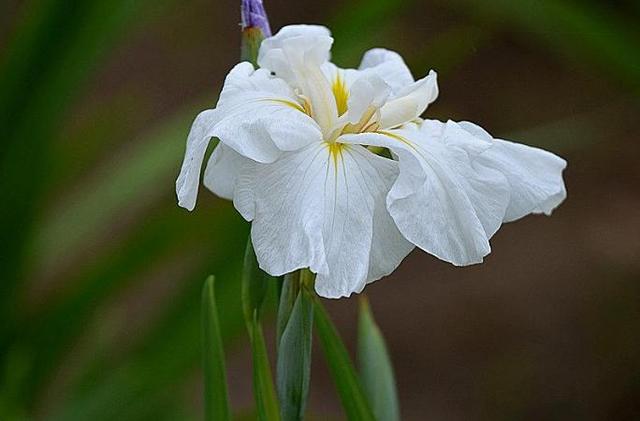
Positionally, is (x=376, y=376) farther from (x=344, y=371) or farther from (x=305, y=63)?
(x=305, y=63)

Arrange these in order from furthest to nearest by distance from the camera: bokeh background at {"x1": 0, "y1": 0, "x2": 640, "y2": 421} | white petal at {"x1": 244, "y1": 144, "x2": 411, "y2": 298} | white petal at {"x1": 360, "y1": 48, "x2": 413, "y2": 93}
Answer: bokeh background at {"x1": 0, "y1": 0, "x2": 640, "y2": 421}, white petal at {"x1": 360, "y1": 48, "x2": 413, "y2": 93}, white petal at {"x1": 244, "y1": 144, "x2": 411, "y2": 298}

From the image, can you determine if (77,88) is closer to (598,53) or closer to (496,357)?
(598,53)

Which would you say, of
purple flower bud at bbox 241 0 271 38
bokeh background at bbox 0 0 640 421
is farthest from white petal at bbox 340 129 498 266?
bokeh background at bbox 0 0 640 421

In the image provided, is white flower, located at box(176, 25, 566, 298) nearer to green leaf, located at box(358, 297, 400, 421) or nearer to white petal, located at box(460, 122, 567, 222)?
white petal, located at box(460, 122, 567, 222)

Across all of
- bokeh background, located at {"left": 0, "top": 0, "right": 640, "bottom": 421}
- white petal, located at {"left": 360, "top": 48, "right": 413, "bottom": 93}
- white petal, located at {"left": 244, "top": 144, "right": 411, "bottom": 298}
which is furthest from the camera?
bokeh background, located at {"left": 0, "top": 0, "right": 640, "bottom": 421}

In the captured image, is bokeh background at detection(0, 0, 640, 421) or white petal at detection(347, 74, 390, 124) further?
bokeh background at detection(0, 0, 640, 421)

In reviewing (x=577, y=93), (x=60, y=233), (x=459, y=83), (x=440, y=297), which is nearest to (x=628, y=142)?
(x=577, y=93)

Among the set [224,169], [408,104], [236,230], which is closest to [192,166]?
[224,169]

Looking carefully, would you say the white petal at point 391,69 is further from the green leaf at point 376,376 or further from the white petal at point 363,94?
the green leaf at point 376,376
